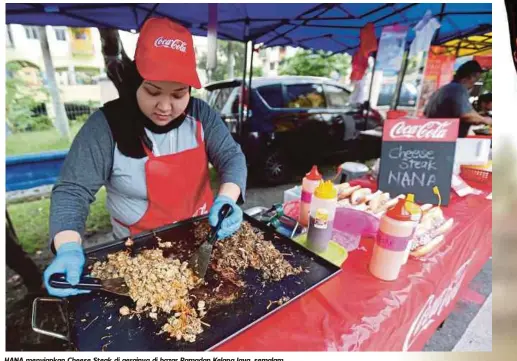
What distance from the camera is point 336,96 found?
11.8 feet

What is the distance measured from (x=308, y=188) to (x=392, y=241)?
30cm

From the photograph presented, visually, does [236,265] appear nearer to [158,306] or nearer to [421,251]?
[158,306]

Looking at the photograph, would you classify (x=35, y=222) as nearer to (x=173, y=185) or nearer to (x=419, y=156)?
(x=173, y=185)

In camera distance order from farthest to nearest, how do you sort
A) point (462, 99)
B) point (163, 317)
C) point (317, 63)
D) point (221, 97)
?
point (317, 63) → point (221, 97) → point (462, 99) → point (163, 317)

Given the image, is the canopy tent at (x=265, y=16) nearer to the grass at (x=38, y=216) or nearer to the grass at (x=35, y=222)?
the grass at (x=38, y=216)

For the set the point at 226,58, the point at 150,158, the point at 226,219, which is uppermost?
the point at 226,58

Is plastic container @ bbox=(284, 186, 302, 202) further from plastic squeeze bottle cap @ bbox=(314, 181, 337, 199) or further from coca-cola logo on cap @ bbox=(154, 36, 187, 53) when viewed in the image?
coca-cola logo on cap @ bbox=(154, 36, 187, 53)

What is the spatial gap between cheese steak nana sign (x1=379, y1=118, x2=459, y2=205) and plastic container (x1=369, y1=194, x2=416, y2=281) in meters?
0.54

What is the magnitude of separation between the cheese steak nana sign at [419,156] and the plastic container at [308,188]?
43 cm

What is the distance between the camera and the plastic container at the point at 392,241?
0.69 metres

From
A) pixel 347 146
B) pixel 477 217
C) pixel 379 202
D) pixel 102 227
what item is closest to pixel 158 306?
pixel 379 202

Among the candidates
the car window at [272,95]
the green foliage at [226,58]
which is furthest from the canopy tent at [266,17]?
the car window at [272,95]

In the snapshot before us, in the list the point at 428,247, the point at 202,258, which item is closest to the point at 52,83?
the point at 202,258

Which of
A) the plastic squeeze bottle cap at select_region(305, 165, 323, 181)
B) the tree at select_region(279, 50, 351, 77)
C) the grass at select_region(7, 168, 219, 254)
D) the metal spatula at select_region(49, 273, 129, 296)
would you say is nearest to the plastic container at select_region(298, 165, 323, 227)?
the plastic squeeze bottle cap at select_region(305, 165, 323, 181)
